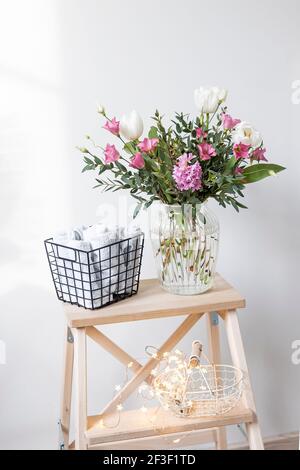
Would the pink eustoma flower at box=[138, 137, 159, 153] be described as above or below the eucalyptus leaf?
above

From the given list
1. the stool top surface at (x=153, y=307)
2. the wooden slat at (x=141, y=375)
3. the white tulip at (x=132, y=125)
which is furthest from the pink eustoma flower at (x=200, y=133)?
the wooden slat at (x=141, y=375)

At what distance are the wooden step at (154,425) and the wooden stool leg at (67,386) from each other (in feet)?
0.87

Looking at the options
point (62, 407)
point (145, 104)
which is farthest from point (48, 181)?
point (62, 407)

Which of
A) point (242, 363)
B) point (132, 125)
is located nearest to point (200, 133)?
point (132, 125)

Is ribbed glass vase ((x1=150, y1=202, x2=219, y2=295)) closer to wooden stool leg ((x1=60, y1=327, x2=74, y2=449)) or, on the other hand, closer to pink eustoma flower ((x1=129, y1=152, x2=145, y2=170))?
pink eustoma flower ((x1=129, y1=152, x2=145, y2=170))

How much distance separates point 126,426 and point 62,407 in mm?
372

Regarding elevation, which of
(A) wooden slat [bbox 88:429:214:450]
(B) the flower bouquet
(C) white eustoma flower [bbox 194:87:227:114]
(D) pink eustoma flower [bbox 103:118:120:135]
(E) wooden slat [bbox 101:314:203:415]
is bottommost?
(A) wooden slat [bbox 88:429:214:450]

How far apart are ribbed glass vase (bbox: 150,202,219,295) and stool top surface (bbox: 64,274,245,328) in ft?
0.10

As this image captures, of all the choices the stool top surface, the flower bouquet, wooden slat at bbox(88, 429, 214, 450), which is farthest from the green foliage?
wooden slat at bbox(88, 429, 214, 450)

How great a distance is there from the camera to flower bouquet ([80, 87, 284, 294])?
1.51 m

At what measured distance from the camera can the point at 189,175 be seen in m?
1.48

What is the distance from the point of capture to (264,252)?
2123 millimetres

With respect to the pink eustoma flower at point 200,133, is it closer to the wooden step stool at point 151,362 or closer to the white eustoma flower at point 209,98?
the white eustoma flower at point 209,98

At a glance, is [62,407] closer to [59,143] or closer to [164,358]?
[164,358]
